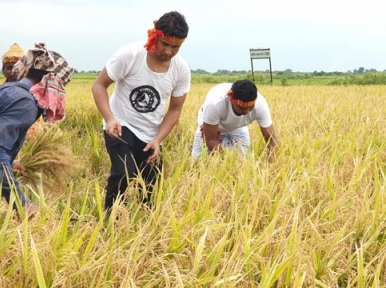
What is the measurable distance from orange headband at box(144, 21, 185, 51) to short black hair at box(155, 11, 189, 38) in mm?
17

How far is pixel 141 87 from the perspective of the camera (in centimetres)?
277

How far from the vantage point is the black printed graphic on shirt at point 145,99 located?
9.13ft

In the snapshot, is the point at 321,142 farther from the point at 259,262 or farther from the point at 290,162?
the point at 259,262

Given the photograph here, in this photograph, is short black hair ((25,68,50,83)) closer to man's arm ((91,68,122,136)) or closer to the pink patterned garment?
the pink patterned garment

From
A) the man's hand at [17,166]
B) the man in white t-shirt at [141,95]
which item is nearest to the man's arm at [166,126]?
the man in white t-shirt at [141,95]

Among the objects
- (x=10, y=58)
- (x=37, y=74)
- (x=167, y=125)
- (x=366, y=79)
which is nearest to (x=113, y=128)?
(x=167, y=125)

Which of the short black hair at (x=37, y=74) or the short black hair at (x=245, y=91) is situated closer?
the short black hair at (x=37, y=74)

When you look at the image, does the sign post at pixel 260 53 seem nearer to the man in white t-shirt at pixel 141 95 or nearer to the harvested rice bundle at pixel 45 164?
the man in white t-shirt at pixel 141 95

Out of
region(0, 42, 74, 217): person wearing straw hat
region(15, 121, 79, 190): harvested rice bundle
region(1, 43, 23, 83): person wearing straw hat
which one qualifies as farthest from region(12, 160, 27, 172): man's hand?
region(1, 43, 23, 83): person wearing straw hat

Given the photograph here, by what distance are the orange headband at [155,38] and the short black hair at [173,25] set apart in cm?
2

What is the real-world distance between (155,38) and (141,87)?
0.92ft

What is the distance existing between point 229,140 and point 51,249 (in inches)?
93.6

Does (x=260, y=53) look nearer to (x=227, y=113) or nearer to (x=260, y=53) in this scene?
(x=260, y=53)

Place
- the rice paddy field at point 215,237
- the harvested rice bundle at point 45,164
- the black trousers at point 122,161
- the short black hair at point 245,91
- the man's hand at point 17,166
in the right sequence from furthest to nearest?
the short black hair at point 245,91 → the black trousers at point 122,161 → the harvested rice bundle at point 45,164 → the man's hand at point 17,166 → the rice paddy field at point 215,237
